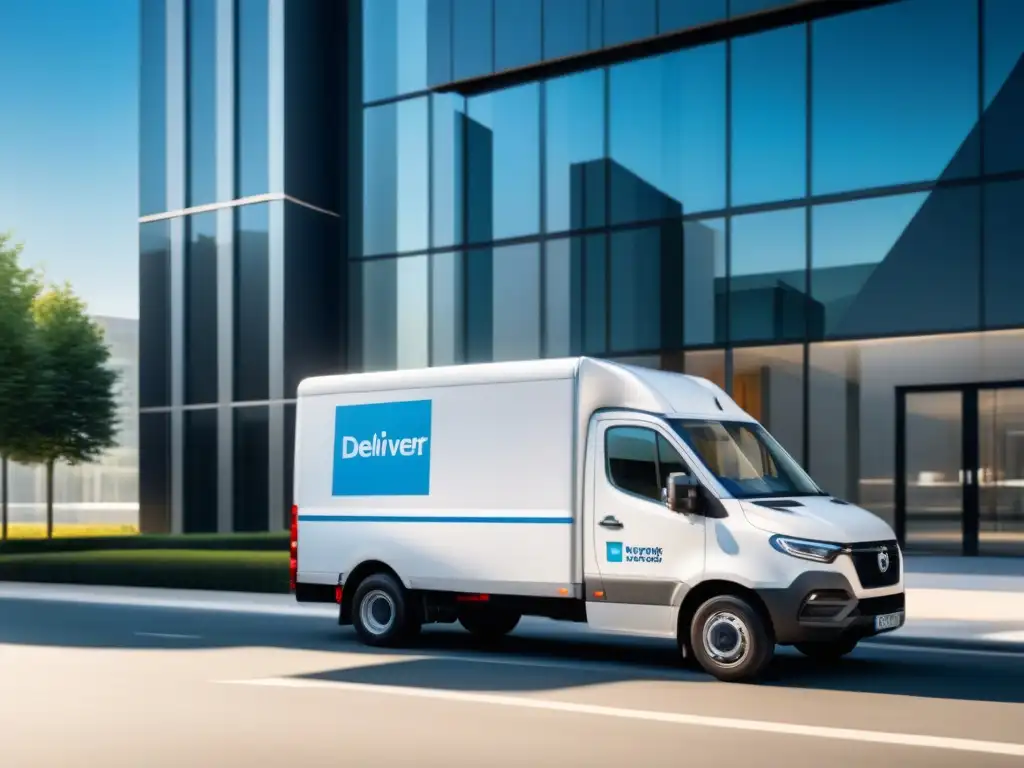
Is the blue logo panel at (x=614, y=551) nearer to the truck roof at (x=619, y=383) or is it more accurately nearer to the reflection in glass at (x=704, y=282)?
the truck roof at (x=619, y=383)

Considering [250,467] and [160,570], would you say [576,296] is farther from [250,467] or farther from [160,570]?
[160,570]

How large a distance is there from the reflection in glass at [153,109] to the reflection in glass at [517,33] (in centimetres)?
927

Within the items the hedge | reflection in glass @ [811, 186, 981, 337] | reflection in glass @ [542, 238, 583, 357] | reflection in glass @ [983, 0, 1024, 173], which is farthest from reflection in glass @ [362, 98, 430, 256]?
reflection in glass @ [983, 0, 1024, 173]

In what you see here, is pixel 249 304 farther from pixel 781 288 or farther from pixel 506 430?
pixel 506 430

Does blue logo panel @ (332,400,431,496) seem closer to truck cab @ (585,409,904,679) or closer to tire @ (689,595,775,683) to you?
truck cab @ (585,409,904,679)

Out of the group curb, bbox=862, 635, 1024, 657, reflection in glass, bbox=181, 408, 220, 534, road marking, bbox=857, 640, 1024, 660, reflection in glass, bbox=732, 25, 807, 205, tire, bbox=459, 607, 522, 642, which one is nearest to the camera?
road marking, bbox=857, 640, 1024, 660

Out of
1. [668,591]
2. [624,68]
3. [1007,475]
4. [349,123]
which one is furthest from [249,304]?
[668,591]

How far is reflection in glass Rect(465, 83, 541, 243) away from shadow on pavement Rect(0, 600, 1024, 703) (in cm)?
1222

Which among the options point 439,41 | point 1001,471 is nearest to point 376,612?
point 1001,471

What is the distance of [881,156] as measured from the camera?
74.5 feet

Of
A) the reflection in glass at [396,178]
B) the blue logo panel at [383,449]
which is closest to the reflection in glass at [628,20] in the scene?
the reflection in glass at [396,178]

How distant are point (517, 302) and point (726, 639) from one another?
55.0 ft

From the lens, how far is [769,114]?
23734mm

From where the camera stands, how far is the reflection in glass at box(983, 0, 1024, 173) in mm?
21531
